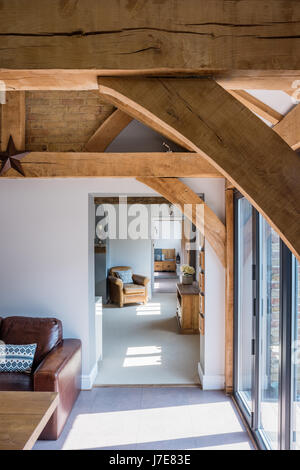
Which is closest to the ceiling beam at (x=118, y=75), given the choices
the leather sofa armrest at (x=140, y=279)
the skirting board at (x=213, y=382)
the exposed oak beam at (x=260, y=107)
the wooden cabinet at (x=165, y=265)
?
the exposed oak beam at (x=260, y=107)

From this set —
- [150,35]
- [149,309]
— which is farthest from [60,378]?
[149,309]

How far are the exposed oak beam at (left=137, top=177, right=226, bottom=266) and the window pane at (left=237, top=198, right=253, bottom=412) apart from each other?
243 mm

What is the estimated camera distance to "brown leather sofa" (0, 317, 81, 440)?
292 cm

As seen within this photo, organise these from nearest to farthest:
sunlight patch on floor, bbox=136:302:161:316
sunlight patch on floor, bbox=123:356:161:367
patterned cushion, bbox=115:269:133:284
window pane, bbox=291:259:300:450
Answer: window pane, bbox=291:259:300:450, sunlight patch on floor, bbox=123:356:161:367, sunlight patch on floor, bbox=136:302:161:316, patterned cushion, bbox=115:269:133:284

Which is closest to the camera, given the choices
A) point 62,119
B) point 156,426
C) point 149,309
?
point 156,426

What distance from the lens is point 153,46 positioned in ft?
3.18

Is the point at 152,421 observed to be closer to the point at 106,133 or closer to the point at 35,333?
the point at 35,333

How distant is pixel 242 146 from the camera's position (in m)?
0.97

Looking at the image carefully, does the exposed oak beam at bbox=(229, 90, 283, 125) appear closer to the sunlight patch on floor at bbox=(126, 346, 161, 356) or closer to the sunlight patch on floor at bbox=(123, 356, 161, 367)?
the sunlight patch on floor at bbox=(123, 356, 161, 367)

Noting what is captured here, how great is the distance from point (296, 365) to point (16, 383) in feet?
8.06

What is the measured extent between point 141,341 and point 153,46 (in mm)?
5310

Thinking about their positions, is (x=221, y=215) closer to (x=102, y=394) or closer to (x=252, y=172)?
(x=102, y=394)

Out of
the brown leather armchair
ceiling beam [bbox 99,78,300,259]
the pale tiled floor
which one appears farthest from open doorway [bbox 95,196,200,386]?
ceiling beam [bbox 99,78,300,259]

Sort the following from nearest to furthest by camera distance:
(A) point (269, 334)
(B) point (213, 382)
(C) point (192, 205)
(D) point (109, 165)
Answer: (A) point (269, 334), (D) point (109, 165), (C) point (192, 205), (B) point (213, 382)
